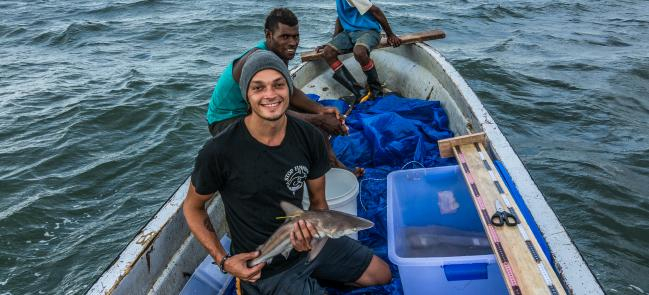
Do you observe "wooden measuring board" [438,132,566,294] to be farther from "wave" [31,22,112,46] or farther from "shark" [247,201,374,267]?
"wave" [31,22,112,46]

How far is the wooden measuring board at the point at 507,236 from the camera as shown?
3.01 m

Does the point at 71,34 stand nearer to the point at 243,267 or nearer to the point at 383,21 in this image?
the point at 383,21

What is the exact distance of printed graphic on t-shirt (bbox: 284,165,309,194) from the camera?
Result: 3.15 metres

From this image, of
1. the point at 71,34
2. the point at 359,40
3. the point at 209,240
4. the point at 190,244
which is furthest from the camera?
the point at 71,34

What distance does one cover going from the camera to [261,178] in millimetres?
3064

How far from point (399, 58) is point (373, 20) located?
1.13 metres

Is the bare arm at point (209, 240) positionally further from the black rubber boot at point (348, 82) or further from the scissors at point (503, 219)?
the black rubber boot at point (348, 82)

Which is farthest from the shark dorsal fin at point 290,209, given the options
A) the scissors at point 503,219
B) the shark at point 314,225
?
the scissors at point 503,219

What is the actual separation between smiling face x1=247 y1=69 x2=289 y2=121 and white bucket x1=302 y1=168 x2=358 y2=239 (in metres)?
1.39

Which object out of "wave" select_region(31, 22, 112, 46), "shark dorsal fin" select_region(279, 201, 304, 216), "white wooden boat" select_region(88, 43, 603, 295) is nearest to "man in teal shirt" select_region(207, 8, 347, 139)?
"white wooden boat" select_region(88, 43, 603, 295)

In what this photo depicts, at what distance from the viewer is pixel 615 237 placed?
6.21 metres

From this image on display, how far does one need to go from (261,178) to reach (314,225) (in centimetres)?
45

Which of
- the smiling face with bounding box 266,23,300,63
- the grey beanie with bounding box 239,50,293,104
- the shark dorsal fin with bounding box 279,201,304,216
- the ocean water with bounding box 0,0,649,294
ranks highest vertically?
the grey beanie with bounding box 239,50,293,104

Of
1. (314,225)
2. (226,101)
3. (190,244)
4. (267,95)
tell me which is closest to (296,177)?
(314,225)
